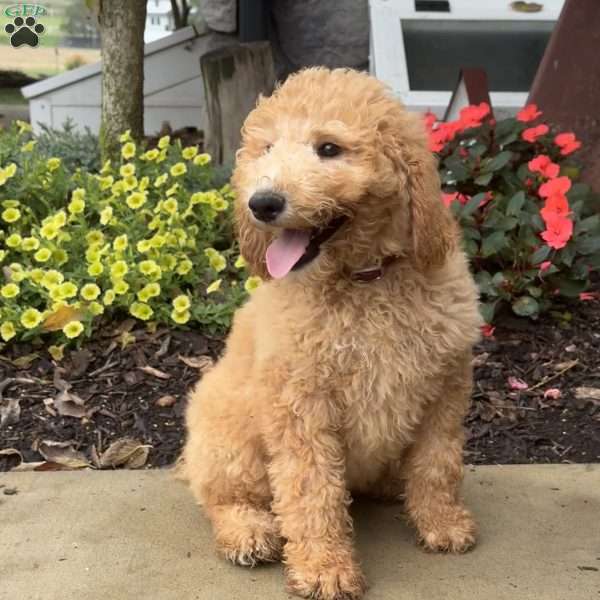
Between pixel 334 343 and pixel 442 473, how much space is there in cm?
63

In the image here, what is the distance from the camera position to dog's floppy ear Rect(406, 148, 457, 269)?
2553 mm

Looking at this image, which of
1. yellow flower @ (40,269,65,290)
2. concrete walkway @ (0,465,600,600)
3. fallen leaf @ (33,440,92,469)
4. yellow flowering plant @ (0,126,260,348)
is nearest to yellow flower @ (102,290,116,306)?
yellow flowering plant @ (0,126,260,348)

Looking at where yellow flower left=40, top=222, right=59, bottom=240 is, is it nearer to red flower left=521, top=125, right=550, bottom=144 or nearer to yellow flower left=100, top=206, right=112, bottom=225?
yellow flower left=100, top=206, right=112, bottom=225

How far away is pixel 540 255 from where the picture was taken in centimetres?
437

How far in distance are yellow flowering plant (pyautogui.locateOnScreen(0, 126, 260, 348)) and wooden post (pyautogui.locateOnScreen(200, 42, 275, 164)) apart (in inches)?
22.2

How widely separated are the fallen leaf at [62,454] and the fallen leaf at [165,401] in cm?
46

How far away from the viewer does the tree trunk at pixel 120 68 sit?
5648 millimetres

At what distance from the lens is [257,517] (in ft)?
9.96

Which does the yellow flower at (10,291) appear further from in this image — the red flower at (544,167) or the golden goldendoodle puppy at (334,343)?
the red flower at (544,167)

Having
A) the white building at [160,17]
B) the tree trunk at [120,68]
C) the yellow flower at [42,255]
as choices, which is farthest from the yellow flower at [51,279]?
the white building at [160,17]

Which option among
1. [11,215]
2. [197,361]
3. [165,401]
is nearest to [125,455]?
[165,401]

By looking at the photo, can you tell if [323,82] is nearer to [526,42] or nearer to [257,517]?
[257,517]

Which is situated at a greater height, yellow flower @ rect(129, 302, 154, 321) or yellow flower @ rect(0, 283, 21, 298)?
yellow flower @ rect(0, 283, 21, 298)

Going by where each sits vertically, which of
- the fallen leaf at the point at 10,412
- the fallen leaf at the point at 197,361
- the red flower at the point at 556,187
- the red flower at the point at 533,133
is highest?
the red flower at the point at 533,133
